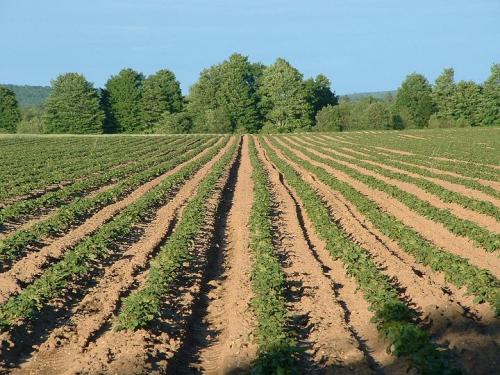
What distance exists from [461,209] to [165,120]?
76.1 metres

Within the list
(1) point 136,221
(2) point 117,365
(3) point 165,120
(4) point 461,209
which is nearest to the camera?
(2) point 117,365

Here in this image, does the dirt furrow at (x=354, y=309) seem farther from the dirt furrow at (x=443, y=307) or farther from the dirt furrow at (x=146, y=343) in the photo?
the dirt furrow at (x=146, y=343)

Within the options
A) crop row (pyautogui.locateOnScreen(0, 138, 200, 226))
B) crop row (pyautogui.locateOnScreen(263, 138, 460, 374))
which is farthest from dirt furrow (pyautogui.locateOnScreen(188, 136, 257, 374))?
crop row (pyautogui.locateOnScreen(0, 138, 200, 226))

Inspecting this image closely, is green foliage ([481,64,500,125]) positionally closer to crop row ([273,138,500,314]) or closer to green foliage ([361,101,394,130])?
green foliage ([361,101,394,130])

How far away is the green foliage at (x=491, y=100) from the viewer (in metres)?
88.5

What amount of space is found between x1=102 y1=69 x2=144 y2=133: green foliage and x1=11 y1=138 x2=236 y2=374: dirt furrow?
8432cm

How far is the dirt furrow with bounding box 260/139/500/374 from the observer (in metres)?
6.99

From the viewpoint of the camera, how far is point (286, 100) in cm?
9300

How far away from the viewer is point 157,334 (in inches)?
302

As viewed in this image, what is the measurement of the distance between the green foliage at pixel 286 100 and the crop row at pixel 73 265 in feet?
248

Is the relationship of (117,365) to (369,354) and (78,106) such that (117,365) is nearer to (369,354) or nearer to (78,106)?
(369,354)

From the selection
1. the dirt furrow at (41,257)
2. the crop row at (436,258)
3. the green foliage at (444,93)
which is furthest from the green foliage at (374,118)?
the dirt furrow at (41,257)

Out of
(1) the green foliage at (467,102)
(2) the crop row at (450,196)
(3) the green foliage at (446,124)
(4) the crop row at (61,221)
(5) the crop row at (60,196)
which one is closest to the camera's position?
(4) the crop row at (61,221)

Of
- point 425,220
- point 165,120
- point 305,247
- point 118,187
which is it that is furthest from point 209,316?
point 165,120
